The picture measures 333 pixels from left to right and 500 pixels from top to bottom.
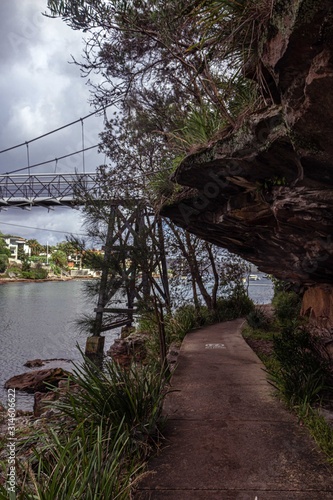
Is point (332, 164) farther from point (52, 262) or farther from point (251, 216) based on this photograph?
point (52, 262)

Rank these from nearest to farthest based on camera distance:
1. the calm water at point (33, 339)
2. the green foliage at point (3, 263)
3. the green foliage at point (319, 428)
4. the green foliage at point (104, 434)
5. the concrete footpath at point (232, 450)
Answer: the green foliage at point (104, 434), the concrete footpath at point (232, 450), the green foliage at point (319, 428), the calm water at point (33, 339), the green foliage at point (3, 263)

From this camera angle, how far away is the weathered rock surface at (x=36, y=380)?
10494mm

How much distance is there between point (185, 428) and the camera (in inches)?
164

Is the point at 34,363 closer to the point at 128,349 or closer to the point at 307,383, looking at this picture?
the point at 128,349

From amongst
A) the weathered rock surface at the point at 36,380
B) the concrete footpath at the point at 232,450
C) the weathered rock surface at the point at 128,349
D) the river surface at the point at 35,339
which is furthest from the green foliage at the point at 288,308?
the weathered rock surface at the point at 36,380

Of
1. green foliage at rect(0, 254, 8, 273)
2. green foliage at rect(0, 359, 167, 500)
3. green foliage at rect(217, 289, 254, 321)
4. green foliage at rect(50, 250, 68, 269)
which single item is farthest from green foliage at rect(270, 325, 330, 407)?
green foliage at rect(50, 250, 68, 269)

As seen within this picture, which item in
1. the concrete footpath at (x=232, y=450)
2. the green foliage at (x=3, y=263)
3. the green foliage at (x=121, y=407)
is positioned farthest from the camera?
the green foliage at (x=3, y=263)

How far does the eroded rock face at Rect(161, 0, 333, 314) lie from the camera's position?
231cm

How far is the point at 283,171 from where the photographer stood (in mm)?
3674

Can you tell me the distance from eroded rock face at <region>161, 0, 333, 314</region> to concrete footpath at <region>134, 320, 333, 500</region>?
69.8 inches

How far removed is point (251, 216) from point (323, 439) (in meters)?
2.32

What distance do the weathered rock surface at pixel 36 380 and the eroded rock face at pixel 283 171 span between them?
20.1ft

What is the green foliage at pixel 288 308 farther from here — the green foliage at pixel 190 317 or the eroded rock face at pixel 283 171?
the eroded rock face at pixel 283 171

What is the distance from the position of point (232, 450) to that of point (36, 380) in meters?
8.22
